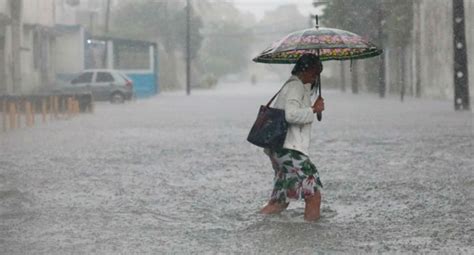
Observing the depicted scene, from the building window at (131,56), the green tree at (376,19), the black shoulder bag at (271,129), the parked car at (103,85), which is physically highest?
the green tree at (376,19)

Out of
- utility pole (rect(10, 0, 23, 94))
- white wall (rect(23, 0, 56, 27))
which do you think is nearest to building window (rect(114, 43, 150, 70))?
white wall (rect(23, 0, 56, 27))

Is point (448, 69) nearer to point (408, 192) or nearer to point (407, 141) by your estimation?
point (407, 141)

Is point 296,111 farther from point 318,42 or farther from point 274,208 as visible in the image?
point 274,208

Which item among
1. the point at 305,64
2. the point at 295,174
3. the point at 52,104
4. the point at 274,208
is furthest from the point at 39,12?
the point at 295,174

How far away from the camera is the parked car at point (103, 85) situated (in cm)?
3609

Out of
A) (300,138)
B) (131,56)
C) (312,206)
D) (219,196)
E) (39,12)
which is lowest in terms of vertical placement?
(219,196)

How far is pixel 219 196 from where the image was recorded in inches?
356

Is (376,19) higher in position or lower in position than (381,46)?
higher

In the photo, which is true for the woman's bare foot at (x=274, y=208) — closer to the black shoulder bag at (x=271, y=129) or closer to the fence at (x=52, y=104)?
the black shoulder bag at (x=271, y=129)

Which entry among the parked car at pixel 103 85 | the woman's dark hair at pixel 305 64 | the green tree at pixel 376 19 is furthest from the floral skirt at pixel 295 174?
the green tree at pixel 376 19

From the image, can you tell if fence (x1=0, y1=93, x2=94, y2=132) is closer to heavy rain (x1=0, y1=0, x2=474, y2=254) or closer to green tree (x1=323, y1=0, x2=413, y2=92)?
heavy rain (x1=0, y1=0, x2=474, y2=254)

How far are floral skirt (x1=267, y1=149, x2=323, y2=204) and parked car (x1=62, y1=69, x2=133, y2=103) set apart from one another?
2893 centimetres

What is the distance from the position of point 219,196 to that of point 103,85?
2808 cm

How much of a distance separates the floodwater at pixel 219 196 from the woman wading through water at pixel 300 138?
244 mm
